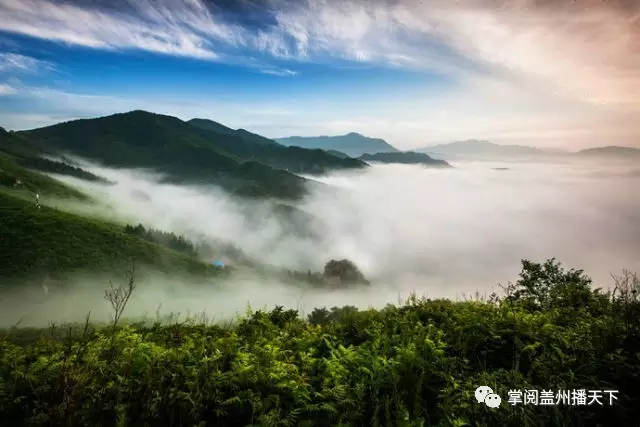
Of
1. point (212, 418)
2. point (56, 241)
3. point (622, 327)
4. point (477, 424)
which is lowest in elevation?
point (56, 241)

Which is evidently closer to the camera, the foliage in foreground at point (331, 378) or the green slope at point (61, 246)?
the foliage in foreground at point (331, 378)

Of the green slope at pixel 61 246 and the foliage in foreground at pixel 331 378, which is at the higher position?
the foliage in foreground at pixel 331 378

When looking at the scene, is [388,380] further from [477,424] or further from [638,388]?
[638,388]

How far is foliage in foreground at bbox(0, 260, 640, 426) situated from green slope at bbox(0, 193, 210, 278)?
445ft

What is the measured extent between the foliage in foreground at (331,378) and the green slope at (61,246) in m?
135

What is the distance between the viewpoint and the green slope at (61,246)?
11862 centimetres

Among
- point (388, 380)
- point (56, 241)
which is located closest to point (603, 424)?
point (388, 380)

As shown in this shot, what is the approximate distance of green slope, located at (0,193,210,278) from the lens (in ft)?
389

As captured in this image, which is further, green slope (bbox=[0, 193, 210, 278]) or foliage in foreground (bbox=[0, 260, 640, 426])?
green slope (bbox=[0, 193, 210, 278])

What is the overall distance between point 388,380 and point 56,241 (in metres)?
158

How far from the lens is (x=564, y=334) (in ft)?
26.7

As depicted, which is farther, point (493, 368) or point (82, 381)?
point (493, 368)

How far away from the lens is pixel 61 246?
433 ft

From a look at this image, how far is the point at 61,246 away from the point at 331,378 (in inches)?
6094
